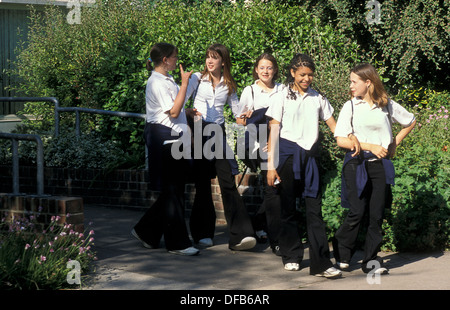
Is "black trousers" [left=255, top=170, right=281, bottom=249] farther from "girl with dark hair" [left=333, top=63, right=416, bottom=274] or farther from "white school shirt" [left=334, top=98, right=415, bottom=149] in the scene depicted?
"white school shirt" [left=334, top=98, right=415, bottom=149]

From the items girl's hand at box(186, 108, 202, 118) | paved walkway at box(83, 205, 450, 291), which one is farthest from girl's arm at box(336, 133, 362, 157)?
girl's hand at box(186, 108, 202, 118)

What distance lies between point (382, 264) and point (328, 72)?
2.93 m

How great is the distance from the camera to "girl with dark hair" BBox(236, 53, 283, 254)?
6.79m

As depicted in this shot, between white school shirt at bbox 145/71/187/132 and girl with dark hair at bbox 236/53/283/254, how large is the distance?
670 mm

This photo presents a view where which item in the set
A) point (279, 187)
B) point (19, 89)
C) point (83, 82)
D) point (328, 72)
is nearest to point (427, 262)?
point (279, 187)

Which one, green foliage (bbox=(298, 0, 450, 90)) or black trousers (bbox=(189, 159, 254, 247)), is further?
green foliage (bbox=(298, 0, 450, 90))

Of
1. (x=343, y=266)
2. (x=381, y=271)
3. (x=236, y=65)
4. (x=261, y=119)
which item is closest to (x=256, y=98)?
(x=261, y=119)

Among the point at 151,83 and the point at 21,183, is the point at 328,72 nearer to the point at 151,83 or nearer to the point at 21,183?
the point at 151,83

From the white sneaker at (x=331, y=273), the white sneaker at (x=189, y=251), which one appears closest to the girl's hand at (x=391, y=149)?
the white sneaker at (x=331, y=273)

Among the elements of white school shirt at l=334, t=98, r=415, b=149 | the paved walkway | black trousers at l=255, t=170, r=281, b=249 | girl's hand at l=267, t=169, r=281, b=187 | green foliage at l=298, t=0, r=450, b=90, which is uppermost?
green foliage at l=298, t=0, r=450, b=90

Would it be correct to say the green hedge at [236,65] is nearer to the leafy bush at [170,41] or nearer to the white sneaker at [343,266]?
the leafy bush at [170,41]

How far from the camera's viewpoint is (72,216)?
622cm

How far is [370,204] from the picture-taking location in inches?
245

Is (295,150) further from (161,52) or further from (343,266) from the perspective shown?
(161,52)
